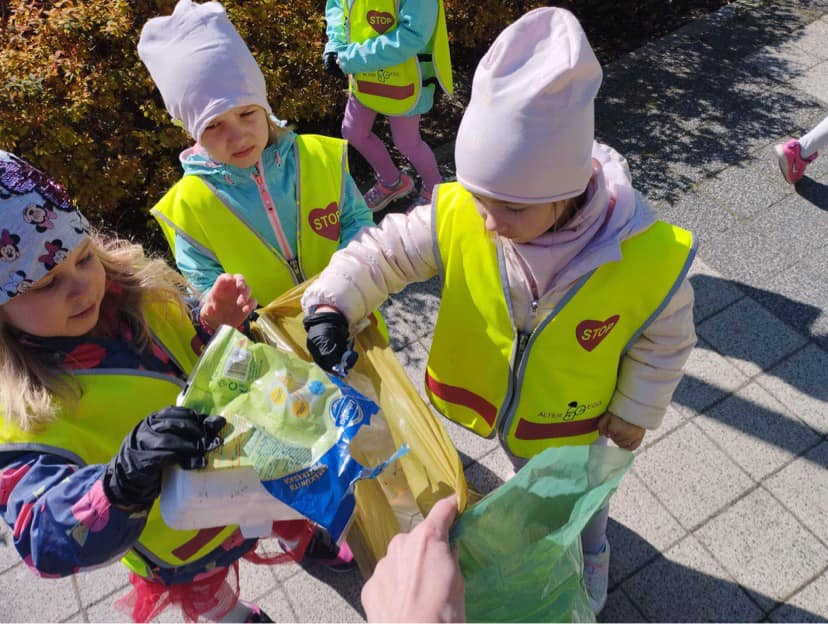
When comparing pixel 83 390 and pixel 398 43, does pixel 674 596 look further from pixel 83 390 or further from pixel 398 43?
pixel 398 43

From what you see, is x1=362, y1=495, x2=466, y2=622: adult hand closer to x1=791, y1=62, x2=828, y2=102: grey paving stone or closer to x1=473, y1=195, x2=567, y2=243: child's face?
x1=473, y1=195, x2=567, y2=243: child's face

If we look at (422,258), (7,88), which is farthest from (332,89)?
(422,258)

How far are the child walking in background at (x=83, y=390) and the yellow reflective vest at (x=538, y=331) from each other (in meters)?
0.71

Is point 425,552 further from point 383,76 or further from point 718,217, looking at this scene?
point 718,217

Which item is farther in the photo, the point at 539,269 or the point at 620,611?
the point at 620,611

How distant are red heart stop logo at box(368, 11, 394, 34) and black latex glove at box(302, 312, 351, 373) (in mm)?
2398

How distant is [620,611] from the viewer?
2775 millimetres

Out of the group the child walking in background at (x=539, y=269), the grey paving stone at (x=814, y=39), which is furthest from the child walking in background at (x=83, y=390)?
the grey paving stone at (x=814, y=39)

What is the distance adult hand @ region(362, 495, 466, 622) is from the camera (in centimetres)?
133

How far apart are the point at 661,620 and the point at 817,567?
67 centimetres

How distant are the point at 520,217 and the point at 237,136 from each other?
3.82 feet

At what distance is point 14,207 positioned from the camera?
1616mm

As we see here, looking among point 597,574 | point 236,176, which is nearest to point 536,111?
point 236,176

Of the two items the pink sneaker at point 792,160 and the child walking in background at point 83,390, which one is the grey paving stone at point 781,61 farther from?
the child walking in background at point 83,390
